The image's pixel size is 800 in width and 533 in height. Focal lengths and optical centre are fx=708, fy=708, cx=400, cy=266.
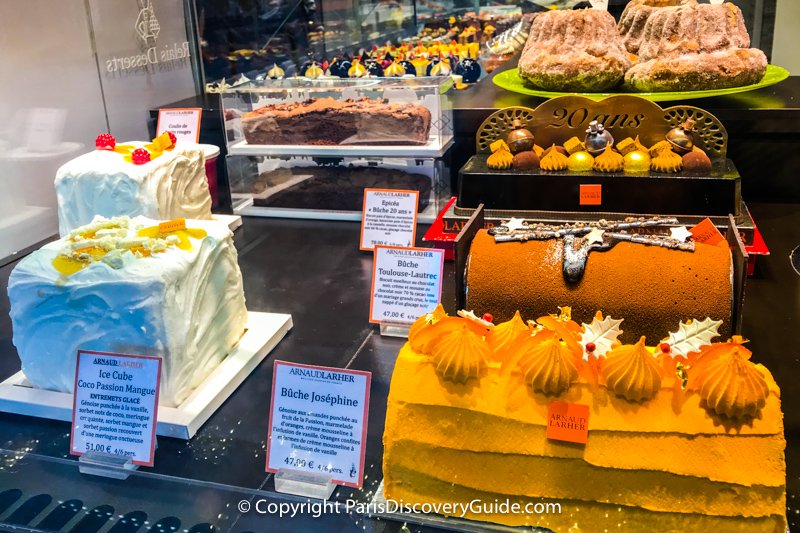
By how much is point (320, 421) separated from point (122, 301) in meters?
0.66

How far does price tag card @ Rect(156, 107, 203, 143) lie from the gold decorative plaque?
159 centimetres

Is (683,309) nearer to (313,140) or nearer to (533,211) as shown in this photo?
(533,211)

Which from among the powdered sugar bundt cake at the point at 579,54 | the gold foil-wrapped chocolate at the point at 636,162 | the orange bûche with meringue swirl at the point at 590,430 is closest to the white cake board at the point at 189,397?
the orange bûche with meringue swirl at the point at 590,430

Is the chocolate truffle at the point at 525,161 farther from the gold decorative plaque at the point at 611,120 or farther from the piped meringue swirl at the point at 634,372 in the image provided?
the piped meringue swirl at the point at 634,372

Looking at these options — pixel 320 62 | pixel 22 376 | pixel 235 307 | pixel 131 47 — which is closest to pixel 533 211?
pixel 235 307

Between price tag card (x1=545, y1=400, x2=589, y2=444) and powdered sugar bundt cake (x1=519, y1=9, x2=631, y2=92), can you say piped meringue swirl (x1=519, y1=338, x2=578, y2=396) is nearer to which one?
price tag card (x1=545, y1=400, x2=589, y2=444)

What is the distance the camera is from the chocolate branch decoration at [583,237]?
1.73 m

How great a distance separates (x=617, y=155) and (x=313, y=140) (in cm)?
151

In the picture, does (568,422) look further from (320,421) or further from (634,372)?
(320,421)

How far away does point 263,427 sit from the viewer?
1.83 m

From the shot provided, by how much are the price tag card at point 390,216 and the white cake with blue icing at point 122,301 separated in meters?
0.80

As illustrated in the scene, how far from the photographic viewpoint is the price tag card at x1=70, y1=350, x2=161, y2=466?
1.57m

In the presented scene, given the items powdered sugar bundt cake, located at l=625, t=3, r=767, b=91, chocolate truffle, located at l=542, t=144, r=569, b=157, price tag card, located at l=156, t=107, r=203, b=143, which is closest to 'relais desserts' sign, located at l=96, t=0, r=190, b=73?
price tag card, located at l=156, t=107, r=203, b=143

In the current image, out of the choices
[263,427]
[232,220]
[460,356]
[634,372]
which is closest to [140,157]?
[232,220]
